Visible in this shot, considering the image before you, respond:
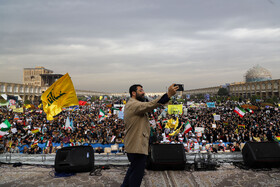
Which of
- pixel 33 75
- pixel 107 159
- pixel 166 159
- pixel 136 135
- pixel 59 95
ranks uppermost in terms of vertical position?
pixel 33 75

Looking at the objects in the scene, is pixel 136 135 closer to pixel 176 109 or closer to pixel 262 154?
pixel 262 154

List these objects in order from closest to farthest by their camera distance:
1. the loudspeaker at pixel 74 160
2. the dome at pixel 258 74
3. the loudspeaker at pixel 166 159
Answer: the loudspeaker at pixel 74 160 < the loudspeaker at pixel 166 159 < the dome at pixel 258 74

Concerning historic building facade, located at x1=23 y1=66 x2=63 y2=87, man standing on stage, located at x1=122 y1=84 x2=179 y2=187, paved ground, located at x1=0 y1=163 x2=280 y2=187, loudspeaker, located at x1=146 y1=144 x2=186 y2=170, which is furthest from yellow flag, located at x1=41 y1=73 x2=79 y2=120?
historic building facade, located at x1=23 y1=66 x2=63 y2=87

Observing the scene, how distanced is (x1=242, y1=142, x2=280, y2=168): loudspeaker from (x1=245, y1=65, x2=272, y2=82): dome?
109865 mm

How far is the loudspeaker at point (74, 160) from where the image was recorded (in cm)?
401

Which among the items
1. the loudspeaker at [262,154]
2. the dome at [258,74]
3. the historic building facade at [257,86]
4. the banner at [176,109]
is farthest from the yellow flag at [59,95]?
the dome at [258,74]

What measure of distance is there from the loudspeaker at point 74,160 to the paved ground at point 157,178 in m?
0.13

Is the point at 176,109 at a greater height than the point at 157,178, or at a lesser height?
greater

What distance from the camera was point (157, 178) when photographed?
3.82 m

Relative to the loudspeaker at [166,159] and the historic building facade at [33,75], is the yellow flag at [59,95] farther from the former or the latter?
the historic building facade at [33,75]

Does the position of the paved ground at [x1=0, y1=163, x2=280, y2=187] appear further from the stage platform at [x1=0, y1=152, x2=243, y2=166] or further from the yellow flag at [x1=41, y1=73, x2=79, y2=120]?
the yellow flag at [x1=41, y1=73, x2=79, y2=120]

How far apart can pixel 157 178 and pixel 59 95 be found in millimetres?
4680

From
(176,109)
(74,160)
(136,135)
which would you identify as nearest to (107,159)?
(74,160)

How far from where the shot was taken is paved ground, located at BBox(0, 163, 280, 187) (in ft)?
11.8
